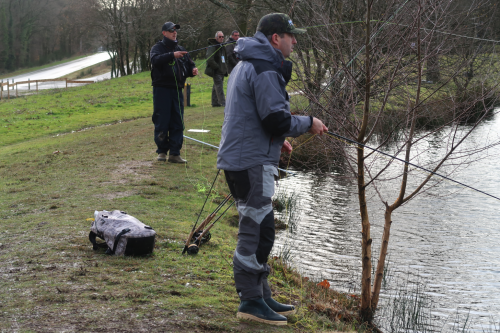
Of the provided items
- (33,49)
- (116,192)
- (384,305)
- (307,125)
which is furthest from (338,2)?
(33,49)

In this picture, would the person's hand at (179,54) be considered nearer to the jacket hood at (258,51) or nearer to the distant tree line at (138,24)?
the distant tree line at (138,24)

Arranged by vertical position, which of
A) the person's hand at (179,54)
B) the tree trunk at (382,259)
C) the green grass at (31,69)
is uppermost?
the green grass at (31,69)

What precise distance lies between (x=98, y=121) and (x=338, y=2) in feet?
32.9

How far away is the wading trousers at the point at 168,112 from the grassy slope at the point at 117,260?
652 millimetres

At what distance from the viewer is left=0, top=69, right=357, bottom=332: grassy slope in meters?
3.24

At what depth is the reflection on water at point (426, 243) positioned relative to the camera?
5.66 meters

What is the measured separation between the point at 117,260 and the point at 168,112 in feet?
13.2

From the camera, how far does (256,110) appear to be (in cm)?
316

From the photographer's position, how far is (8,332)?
283cm

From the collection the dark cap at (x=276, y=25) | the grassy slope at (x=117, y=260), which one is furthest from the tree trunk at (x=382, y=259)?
the dark cap at (x=276, y=25)

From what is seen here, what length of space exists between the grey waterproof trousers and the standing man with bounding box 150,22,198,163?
466 centimetres

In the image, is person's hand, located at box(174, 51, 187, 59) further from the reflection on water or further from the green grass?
the green grass

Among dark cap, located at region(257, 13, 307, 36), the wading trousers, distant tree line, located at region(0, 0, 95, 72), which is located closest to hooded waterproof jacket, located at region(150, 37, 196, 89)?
the wading trousers

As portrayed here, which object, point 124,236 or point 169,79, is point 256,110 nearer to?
point 124,236
